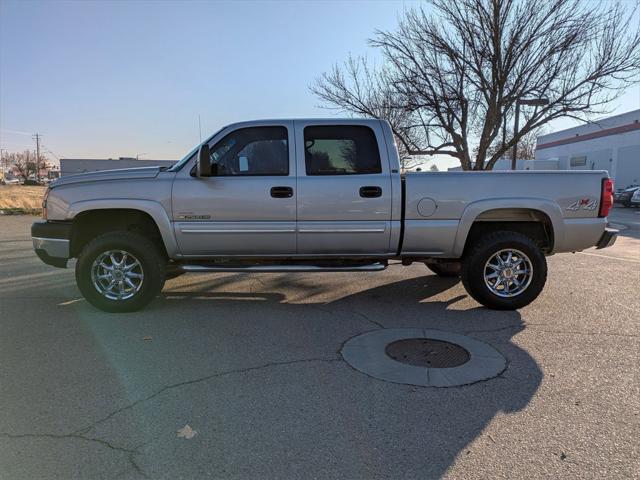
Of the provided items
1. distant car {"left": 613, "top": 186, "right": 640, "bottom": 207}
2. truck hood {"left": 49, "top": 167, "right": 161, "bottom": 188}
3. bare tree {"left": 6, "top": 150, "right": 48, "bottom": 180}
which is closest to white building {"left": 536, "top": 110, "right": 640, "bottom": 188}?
distant car {"left": 613, "top": 186, "right": 640, "bottom": 207}

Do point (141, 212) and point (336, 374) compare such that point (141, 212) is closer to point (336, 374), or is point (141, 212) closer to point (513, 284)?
point (336, 374)

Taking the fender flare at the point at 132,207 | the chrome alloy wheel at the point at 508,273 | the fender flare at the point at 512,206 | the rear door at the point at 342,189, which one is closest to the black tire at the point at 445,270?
the chrome alloy wheel at the point at 508,273

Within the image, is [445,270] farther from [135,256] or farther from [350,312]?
[135,256]

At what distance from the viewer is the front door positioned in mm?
5309

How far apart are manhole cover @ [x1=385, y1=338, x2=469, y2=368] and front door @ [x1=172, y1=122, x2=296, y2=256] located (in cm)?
176

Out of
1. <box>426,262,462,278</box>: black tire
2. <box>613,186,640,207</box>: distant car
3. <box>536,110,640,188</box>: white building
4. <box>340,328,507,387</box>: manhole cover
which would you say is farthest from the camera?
<box>536,110,640,188</box>: white building

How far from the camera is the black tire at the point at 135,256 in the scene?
17.5ft

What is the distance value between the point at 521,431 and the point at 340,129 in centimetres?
374

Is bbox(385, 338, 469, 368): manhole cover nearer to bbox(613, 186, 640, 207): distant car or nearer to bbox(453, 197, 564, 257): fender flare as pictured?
bbox(453, 197, 564, 257): fender flare

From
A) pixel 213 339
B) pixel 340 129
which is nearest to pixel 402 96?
pixel 340 129

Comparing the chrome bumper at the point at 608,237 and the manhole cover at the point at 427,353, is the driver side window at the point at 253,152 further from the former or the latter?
the chrome bumper at the point at 608,237

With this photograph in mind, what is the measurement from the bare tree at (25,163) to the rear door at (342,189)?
116 m

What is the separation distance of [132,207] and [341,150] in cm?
245

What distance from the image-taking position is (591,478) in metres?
2.51
